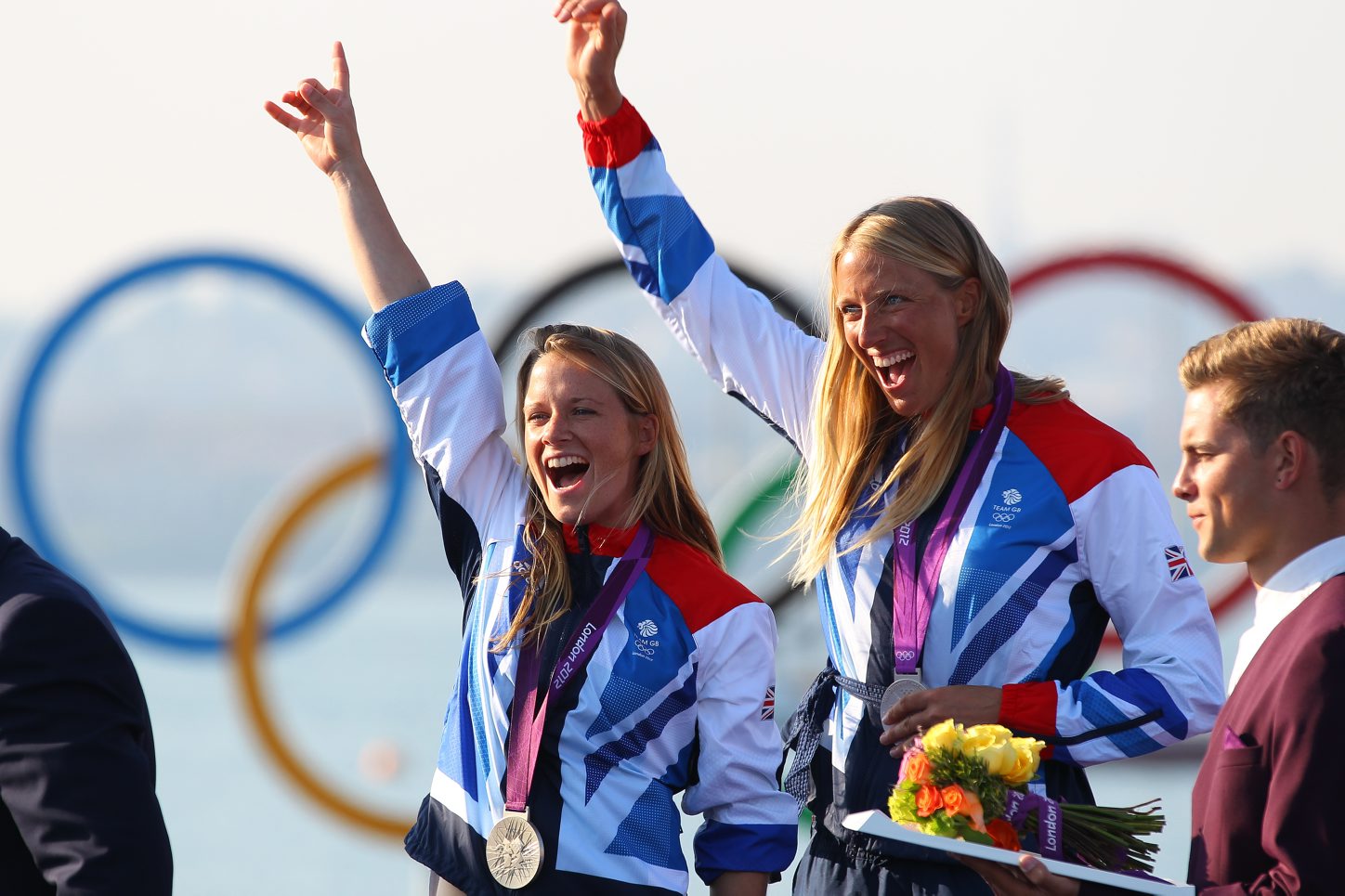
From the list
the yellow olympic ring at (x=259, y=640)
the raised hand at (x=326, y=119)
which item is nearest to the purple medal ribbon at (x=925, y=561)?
the raised hand at (x=326, y=119)

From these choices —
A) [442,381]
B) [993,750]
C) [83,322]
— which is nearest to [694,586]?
[442,381]

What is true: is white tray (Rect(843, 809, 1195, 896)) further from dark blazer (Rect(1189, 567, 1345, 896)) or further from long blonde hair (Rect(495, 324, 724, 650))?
long blonde hair (Rect(495, 324, 724, 650))

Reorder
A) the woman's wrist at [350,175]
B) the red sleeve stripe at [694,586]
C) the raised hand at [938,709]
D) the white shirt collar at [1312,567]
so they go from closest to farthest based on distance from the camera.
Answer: the white shirt collar at [1312,567], the raised hand at [938,709], the red sleeve stripe at [694,586], the woman's wrist at [350,175]

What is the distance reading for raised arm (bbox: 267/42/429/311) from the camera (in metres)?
3.84

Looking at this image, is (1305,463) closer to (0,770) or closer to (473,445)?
(473,445)

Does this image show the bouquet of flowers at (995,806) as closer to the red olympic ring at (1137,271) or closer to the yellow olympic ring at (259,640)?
the red olympic ring at (1137,271)

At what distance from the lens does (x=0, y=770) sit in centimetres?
261

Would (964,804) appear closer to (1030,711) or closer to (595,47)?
(1030,711)

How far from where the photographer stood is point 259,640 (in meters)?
8.56

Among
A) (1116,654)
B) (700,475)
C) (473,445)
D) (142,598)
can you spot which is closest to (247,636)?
(700,475)

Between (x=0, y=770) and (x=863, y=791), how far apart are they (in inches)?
67.5

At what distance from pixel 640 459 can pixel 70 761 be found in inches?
62.8

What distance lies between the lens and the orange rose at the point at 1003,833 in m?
3.00

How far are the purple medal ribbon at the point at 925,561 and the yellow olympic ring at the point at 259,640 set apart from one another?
5078 millimetres
